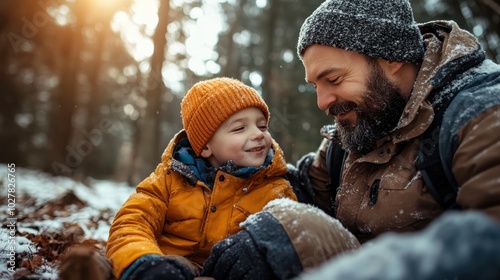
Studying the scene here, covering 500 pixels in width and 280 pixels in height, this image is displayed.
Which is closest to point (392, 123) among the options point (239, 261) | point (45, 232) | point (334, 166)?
point (334, 166)

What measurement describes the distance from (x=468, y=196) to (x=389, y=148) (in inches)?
27.8

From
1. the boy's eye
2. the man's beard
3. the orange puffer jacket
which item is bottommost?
the orange puffer jacket

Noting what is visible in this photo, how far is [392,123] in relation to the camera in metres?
2.73

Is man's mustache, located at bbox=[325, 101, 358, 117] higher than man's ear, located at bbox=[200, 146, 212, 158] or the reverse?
higher

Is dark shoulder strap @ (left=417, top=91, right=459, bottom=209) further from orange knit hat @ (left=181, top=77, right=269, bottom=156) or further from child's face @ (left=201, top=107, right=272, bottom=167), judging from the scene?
orange knit hat @ (left=181, top=77, right=269, bottom=156)

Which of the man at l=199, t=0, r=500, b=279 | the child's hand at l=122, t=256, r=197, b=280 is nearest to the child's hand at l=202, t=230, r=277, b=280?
the man at l=199, t=0, r=500, b=279

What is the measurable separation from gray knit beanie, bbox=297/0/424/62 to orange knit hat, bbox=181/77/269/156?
2.42 feet

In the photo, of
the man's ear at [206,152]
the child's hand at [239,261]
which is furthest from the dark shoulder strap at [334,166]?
the child's hand at [239,261]

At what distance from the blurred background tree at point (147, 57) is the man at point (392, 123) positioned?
6905mm

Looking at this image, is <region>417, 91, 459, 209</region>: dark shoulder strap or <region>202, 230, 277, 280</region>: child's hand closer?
<region>202, 230, 277, 280</region>: child's hand

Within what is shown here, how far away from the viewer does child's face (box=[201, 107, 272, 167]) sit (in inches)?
117

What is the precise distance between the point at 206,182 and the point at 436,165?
164 cm

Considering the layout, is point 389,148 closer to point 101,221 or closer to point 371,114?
point 371,114

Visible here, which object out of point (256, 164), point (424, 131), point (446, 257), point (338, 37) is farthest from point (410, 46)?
point (446, 257)
